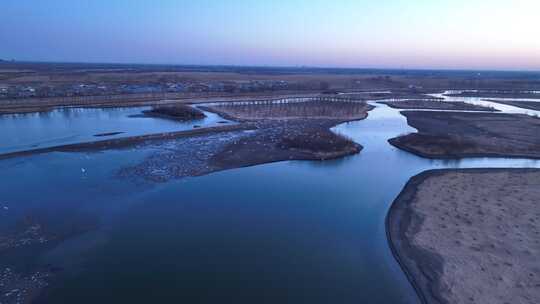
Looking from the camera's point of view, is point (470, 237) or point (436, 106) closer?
point (470, 237)

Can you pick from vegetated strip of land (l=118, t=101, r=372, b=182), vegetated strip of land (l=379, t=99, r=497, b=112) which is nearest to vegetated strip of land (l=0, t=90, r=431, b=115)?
vegetated strip of land (l=379, t=99, r=497, b=112)

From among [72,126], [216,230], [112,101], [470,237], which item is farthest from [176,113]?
[470,237]

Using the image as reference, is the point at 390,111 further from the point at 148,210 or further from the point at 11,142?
the point at 11,142

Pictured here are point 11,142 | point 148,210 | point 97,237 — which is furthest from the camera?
point 11,142

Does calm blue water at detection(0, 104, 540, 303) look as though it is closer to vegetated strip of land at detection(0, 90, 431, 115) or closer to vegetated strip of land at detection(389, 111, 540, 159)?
vegetated strip of land at detection(389, 111, 540, 159)

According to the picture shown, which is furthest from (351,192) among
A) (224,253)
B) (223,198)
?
(224,253)

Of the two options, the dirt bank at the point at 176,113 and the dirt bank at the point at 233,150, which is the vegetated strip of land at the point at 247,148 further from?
the dirt bank at the point at 176,113

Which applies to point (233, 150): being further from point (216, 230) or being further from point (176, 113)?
point (176, 113)
